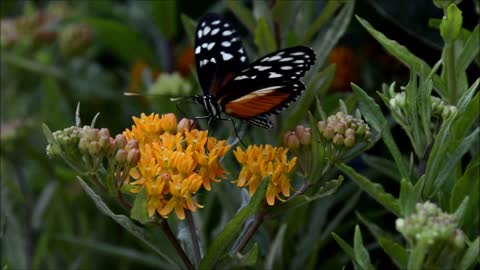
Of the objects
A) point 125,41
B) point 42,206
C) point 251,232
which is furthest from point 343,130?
point 125,41

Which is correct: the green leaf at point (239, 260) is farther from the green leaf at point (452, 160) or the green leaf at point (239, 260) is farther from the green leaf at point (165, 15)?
the green leaf at point (165, 15)

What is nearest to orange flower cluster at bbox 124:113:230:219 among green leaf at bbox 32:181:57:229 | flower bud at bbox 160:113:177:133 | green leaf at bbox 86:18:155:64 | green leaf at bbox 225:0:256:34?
flower bud at bbox 160:113:177:133

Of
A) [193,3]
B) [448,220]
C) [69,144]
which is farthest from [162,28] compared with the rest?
[448,220]

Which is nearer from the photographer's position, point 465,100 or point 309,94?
point 465,100

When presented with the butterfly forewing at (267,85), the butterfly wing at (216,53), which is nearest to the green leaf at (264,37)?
the butterfly wing at (216,53)

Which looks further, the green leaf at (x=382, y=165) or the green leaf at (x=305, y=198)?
the green leaf at (x=382, y=165)

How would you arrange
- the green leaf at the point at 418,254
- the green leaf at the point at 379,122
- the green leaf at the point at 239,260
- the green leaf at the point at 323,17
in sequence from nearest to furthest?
the green leaf at the point at 418,254
the green leaf at the point at 239,260
the green leaf at the point at 379,122
the green leaf at the point at 323,17

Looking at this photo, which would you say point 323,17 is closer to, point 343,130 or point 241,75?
point 241,75
